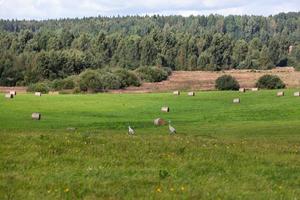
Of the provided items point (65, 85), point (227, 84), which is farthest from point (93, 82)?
point (227, 84)

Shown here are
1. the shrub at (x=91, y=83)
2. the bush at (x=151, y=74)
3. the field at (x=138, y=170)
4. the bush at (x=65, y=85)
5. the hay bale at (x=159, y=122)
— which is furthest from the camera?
the bush at (x=151, y=74)

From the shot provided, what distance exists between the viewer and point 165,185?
39.9 ft

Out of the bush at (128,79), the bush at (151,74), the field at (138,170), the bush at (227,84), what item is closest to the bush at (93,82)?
the bush at (128,79)

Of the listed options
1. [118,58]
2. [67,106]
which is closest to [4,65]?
[118,58]

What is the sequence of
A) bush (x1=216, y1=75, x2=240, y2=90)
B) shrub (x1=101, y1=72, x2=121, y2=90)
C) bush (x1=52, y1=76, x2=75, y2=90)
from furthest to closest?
bush (x1=52, y1=76, x2=75, y2=90), shrub (x1=101, y1=72, x2=121, y2=90), bush (x1=216, y1=75, x2=240, y2=90)

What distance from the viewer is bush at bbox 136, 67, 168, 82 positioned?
12069 centimetres

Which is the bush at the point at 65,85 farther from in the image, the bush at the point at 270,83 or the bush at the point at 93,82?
the bush at the point at 270,83

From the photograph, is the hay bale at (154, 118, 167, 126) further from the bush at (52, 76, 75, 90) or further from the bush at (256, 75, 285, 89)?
the bush at (52, 76, 75, 90)

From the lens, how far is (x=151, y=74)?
4783 inches

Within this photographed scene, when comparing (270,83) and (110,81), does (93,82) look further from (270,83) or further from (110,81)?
(270,83)

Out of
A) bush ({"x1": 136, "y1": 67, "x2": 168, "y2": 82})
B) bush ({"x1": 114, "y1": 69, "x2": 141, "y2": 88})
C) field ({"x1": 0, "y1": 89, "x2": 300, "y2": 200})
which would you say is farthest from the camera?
bush ({"x1": 136, "y1": 67, "x2": 168, "y2": 82})

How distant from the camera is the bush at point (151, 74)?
12069 centimetres

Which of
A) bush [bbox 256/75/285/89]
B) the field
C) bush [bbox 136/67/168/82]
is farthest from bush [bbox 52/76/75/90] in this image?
the field

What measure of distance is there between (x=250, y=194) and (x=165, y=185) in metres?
1.78
